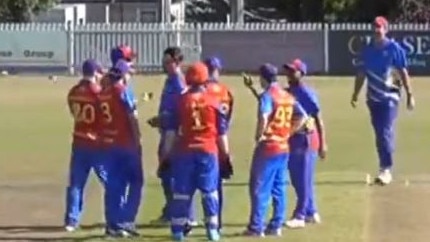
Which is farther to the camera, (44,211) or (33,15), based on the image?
(33,15)

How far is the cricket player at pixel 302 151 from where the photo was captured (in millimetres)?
16203

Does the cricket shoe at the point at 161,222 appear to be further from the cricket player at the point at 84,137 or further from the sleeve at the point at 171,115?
the sleeve at the point at 171,115

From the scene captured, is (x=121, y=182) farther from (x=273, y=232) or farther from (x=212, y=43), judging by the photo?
(x=212, y=43)

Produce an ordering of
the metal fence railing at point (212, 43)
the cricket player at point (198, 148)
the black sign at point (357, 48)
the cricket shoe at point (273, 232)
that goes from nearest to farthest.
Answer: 1. the cricket player at point (198, 148)
2. the cricket shoe at point (273, 232)
3. the black sign at point (357, 48)
4. the metal fence railing at point (212, 43)

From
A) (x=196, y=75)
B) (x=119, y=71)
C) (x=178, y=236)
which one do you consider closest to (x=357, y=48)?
(x=119, y=71)

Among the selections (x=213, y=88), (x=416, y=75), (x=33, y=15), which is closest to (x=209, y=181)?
(x=213, y=88)

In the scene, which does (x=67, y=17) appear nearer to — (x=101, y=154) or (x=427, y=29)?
(x=427, y=29)

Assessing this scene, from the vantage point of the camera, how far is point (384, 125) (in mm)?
19609

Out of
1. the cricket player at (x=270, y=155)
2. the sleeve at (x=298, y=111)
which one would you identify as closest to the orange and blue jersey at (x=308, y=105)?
the sleeve at (x=298, y=111)

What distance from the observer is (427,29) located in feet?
158

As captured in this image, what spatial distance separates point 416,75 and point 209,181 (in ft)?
108

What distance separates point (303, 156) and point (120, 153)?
82.0 inches

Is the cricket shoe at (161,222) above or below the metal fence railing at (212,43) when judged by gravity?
above

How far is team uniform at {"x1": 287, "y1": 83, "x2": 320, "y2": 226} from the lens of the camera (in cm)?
1620
